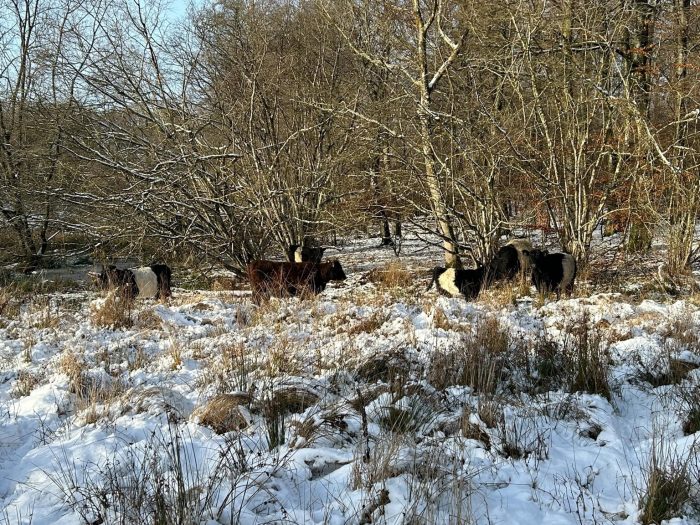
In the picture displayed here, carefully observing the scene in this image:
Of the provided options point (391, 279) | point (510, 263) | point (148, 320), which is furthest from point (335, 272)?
point (148, 320)

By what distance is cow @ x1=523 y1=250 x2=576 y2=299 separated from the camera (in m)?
8.55

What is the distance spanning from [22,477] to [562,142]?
30.6 ft

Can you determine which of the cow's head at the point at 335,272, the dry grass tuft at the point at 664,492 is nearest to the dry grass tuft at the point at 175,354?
the dry grass tuft at the point at 664,492

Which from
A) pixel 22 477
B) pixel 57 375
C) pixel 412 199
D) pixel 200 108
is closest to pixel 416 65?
pixel 412 199

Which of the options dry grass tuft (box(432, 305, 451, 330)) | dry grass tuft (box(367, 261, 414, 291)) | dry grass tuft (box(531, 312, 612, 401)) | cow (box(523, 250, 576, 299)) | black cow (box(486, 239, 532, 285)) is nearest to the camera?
dry grass tuft (box(531, 312, 612, 401))

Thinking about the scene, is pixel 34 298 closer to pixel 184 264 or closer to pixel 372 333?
pixel 184 264

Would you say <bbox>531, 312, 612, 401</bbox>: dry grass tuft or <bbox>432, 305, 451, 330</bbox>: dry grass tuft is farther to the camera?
<bbox>432, 305, 451, 330</bbox>: dry grass tuft

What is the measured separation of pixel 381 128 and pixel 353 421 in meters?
8.28

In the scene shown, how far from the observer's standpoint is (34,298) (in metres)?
8.79

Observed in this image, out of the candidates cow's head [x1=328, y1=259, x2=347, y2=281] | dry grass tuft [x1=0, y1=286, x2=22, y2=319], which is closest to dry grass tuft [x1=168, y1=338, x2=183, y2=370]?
dry grass tuft [x1=0, y1=286, x2=22, y2=319]

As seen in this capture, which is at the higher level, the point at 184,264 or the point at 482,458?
the point at 184,264

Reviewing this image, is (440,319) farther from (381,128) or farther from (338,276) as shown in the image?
(381,128)

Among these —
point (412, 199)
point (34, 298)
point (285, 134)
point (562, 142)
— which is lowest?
point (34, 298)

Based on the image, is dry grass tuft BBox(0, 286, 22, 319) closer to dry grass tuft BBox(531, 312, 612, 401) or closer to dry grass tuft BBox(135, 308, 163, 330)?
dry grass tuft BBox(135, 308, 163, 330)
